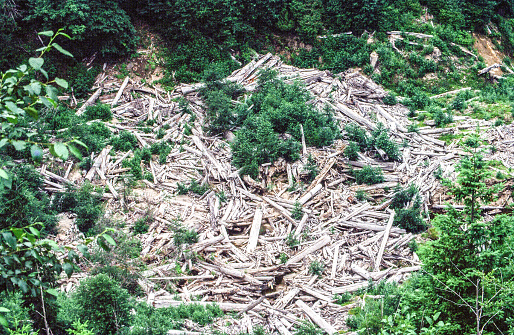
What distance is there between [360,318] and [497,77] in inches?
624

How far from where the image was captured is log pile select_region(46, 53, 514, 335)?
31.6 ft

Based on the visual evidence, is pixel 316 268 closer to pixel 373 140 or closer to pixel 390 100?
pixel 373 140

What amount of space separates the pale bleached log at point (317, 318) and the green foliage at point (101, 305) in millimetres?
3852

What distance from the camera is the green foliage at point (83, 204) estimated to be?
1113 cm

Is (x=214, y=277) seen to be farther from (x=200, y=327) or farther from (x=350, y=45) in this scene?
(x=350, y=45)

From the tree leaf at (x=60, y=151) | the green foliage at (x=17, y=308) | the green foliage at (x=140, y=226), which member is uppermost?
the tree leaf at (x=60, y=151)

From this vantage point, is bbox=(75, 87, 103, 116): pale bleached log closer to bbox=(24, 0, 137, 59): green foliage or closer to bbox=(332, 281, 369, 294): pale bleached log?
bbox=(24, 0, 137, 59): green foliage

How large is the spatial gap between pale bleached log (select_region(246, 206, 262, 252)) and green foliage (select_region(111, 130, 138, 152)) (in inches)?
195

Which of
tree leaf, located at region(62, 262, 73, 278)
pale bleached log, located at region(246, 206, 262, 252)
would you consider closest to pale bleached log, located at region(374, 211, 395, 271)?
pale bleached log, located at region(246, 206, 262, 252)

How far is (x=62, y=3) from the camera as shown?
49.5ft

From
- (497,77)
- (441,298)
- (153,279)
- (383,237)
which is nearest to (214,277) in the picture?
(153,279)

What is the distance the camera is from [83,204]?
11375mm

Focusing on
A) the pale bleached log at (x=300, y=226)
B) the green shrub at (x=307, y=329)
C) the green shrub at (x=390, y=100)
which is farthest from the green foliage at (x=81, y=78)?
the green shrub at (x=307, y=329)

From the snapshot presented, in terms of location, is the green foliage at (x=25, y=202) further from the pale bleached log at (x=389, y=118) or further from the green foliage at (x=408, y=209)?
the pale bleached log at (x=389, y=118)
